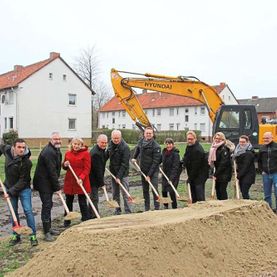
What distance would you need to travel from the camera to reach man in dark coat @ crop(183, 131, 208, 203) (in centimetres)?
880

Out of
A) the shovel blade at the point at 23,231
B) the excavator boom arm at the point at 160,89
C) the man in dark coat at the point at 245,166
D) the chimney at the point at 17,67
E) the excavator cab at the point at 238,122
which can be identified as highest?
the chimney at the point at 17,67

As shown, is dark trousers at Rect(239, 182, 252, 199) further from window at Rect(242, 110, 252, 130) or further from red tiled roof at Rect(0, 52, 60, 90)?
red tiled roof at Rect(0, 52, 60, 90)

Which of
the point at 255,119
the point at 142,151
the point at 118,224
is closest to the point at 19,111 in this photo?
the point at 255,119

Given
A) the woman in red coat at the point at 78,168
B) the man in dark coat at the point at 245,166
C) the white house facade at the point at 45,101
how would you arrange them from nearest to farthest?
the woman in red coat at the point at 78,168, the man in dark coat at the point at 245,166, the white house facade at the point at 45,101

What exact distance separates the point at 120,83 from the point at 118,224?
10496 millimetres

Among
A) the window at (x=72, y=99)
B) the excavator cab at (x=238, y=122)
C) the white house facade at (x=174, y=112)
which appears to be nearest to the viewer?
the excavator cab at (x=238, y=122)

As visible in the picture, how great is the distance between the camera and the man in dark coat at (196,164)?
880cm

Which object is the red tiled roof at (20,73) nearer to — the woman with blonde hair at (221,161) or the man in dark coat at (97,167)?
the man in dark coat at (97,167)

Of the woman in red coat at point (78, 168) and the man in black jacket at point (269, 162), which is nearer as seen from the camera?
the woman in red coat at point (78, 168)

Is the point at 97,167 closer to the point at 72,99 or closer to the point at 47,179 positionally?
the point at 47,179

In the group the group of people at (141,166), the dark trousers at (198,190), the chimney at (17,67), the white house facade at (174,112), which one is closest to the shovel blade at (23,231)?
the group of people at (141,166)

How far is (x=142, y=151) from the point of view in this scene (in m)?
9.32

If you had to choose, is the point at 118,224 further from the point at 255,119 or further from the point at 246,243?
the point at 255,119

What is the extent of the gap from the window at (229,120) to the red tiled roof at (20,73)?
1103 inches
